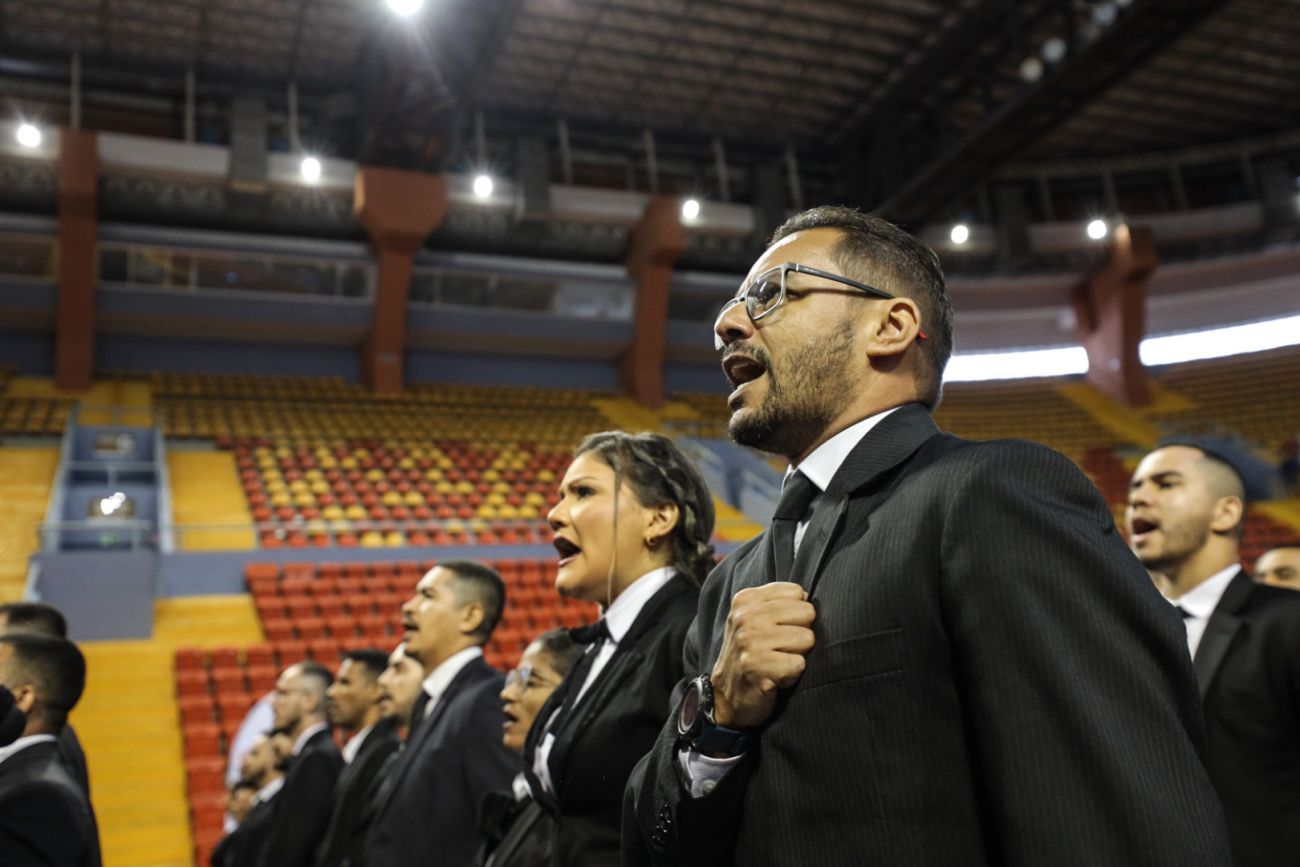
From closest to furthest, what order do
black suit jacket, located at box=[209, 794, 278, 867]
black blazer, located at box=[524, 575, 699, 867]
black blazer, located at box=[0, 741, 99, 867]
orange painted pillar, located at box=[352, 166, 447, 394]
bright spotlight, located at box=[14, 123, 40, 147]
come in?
black blazer, located at box=[524, 575, 699, 867] → black blazer, located at box=[0, 741, 99, 867] → black suit jacket, located at box=[209, 794, 278, 867] → bright spotlight, located at box=[14, 123, 40, 147] → orange painted pillar, located at box=[352, 166, 447, 394]

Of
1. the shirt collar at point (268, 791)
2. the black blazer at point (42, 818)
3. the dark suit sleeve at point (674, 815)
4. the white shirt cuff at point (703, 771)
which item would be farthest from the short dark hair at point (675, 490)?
the shirt collar at point (268, 791)

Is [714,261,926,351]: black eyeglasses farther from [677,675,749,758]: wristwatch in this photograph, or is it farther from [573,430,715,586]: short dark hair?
[573,430,715,586]: short dark hair

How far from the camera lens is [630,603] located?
2.35 m

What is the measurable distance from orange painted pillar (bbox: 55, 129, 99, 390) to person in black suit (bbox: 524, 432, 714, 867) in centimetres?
1264

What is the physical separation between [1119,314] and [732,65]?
8983mm

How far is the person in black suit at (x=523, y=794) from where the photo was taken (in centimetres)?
244

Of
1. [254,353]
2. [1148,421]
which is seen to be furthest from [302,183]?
[1148,421]

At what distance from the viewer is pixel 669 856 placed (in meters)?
1.30

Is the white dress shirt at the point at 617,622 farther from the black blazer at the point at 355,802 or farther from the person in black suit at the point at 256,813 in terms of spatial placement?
the person in black suit at the point at 256,813

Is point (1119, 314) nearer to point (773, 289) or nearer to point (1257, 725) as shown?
point (1257, 725)

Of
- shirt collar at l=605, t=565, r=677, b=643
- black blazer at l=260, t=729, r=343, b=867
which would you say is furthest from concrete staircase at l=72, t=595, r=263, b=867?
shirt collar at l=605, t=565, r=677, b=643

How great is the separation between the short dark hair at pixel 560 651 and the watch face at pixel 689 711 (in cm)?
167

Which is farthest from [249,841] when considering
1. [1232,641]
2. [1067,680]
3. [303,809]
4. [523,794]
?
[1067,680]

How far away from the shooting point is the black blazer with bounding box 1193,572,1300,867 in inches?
86.4
